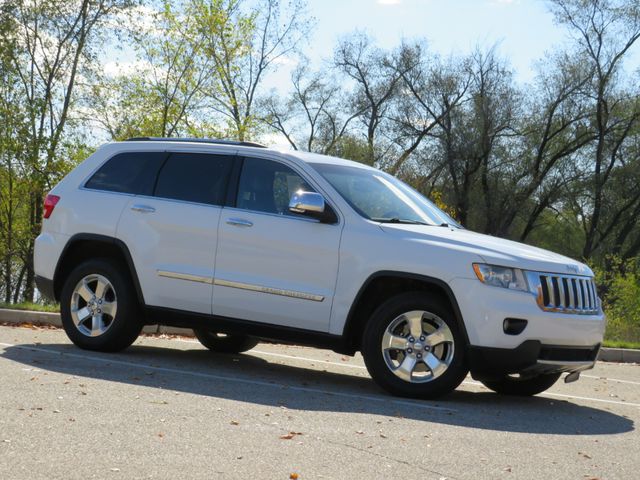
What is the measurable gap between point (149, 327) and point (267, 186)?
4518 mm

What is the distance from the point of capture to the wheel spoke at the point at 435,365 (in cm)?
777

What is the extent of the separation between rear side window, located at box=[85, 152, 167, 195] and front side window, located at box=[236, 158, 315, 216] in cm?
100

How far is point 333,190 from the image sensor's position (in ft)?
27.7

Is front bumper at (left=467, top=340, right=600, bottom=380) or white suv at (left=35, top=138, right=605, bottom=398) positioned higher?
white suv at (left=35, top=138, right=605, bottom=398)

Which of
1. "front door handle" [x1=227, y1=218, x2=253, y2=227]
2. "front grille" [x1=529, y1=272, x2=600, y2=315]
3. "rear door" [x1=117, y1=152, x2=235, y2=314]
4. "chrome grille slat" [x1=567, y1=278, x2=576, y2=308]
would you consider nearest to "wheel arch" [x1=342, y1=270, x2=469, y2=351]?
"front grille" [x1=529, y1=272, x2=600, y2=315]

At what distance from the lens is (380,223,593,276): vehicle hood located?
7.66 metres

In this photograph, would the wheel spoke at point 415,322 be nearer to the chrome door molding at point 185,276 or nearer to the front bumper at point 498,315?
the front bumper at point 498,315

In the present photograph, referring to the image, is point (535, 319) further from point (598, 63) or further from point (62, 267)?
point (598, 63)

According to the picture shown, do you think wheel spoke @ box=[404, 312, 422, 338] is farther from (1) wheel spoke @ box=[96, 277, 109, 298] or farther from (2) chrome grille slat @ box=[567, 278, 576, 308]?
(1) wheel spoke @ box=[96, 277, 109, 298]

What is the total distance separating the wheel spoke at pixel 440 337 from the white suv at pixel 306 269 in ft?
0.04

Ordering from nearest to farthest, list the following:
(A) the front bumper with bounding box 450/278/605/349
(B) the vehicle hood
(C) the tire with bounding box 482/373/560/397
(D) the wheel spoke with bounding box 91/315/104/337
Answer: (A) the front bumper with bounding box 450/278/605/349 < (B) the vehicle hood < (C) the tire with bounding box 482/373/560/397 < (D) the wheel spoke with bounding box 91/315/104/337

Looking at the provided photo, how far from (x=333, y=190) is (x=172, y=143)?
1.89 m

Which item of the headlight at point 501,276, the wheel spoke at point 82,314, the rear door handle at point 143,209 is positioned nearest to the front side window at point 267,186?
the rear door handle at point 143,209

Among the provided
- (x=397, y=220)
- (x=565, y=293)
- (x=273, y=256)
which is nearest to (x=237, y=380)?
(x=273, y=256)
